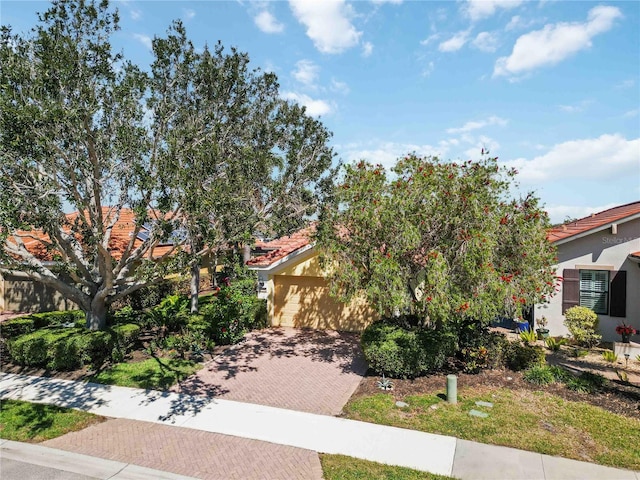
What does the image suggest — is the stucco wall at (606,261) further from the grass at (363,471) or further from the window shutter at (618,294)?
the grass at (363,471)

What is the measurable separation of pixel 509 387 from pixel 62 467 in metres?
10.0

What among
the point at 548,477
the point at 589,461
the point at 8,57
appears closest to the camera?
the point at 548,477

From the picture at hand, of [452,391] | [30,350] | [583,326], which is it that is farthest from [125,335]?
[583,326]

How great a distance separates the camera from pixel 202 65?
1464 cm

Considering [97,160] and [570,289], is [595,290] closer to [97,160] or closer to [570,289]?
[570,289]

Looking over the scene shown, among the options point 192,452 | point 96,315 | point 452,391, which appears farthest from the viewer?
point 96,315

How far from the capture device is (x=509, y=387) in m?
10.1

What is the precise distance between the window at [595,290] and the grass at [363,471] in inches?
459

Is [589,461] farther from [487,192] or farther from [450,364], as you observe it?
[487,192]

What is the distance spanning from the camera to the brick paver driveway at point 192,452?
6.55m

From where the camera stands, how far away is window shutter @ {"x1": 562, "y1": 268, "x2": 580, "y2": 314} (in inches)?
576

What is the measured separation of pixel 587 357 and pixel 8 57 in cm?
1905

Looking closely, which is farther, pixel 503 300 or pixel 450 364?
pixel 450 364

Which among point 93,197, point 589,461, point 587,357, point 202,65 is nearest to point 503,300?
point 589,461
